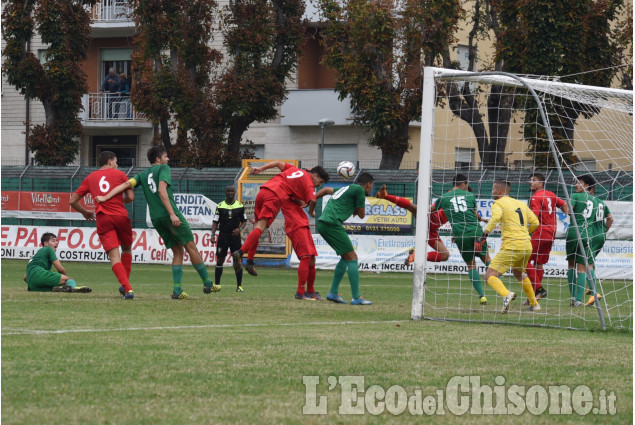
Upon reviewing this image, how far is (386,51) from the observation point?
31.8m

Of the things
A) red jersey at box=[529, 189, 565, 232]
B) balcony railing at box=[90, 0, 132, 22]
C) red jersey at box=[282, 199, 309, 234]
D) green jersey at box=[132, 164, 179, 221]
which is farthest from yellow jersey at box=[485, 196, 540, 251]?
balcony railing at box=[90, 0, 132, 22]

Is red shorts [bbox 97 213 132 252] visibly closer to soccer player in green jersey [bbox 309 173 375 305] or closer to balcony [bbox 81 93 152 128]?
soccer player in green jersey [bbox 309 173 375 305]

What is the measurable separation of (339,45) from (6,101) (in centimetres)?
1774

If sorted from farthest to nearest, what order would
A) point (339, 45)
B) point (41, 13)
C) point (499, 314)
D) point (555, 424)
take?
point (41, 13) → point (339, 45) → point (499, 314) → point (555, 424)

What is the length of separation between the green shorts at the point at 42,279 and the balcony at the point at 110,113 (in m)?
25.9

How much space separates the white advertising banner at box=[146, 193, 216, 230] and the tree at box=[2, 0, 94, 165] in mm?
9325

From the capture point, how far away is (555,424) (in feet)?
18.8

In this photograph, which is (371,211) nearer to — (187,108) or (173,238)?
(187,108)

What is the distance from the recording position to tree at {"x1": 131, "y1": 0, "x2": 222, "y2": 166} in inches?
1319

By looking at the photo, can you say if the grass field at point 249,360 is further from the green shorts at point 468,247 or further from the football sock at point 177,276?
the green shorts at point 468,247

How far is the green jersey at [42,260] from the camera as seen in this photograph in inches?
628

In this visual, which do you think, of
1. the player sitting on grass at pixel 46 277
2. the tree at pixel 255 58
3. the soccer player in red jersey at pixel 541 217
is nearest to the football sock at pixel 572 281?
the soccer player in red jersey at pixel 541 217

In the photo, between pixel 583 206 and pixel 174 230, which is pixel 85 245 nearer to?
pixel 174 230

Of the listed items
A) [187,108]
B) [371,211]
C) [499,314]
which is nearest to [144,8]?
[187,108]
